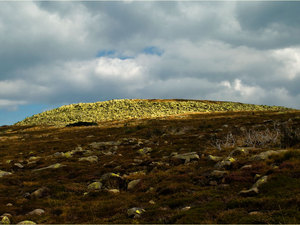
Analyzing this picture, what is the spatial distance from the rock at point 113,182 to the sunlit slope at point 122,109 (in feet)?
195

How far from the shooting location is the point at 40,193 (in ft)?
38.5

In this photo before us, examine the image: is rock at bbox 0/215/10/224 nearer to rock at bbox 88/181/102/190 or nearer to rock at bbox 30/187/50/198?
rock at bbox 30/187/50/198

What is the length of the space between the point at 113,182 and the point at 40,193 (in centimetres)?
355

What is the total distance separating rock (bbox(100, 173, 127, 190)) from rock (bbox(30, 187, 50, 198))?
9.17 feet

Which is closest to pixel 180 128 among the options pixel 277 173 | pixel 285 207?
pixel 277 173

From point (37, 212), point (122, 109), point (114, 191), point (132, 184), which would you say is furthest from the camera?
point (122, 109)

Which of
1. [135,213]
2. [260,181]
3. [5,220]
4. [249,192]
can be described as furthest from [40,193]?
[260,181]

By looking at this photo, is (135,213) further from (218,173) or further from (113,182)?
(113,182)

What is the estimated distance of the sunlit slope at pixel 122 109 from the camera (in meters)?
75.5

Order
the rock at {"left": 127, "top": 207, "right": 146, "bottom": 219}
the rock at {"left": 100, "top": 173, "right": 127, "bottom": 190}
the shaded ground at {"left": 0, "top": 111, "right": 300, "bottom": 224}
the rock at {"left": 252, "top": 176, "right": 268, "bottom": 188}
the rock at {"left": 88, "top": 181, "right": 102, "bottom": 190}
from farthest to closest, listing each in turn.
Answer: the rock at {"left": 100, "top": 173, "right": 127, "bottom": 190}, the rock at {"left": 88, "top": 181, "right": 102, "bottom": 190}, the rock at {"left": 252, "top": 176, "right": 268, "bottom": 188}, the rock at {"left": 127, "top": 207, "right": 146, "bottom": 219}, the shaded ground at {"left": 0, "top": 111, "right": 300, "bottom": 224}

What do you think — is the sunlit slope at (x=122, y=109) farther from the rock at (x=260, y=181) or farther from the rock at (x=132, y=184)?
the rock at (x=260, y=181)

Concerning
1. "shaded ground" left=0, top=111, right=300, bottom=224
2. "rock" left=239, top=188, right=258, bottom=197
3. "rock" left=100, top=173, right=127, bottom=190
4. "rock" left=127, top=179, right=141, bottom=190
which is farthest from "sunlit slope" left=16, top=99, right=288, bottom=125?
"rock" left=239, top=188, right=258, bottom=197

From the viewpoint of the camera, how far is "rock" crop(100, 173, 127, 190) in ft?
41.0

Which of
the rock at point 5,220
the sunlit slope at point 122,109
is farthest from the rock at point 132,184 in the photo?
the sunlit slope at point 122,109
